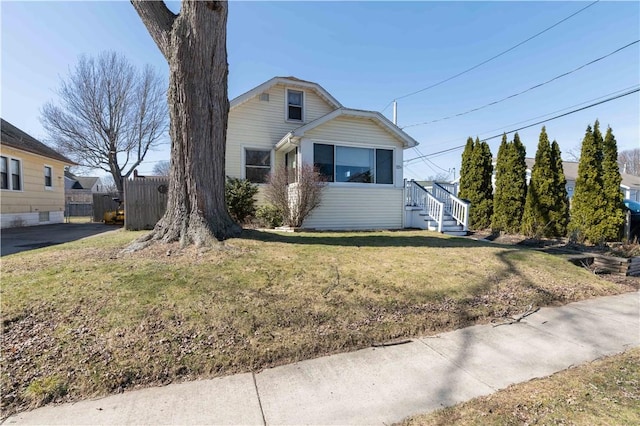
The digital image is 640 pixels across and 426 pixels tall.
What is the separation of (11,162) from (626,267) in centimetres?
2070

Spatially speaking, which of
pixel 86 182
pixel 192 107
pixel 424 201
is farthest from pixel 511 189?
pixel 86 182

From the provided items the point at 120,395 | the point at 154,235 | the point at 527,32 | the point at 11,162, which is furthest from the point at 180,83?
the point at 527,32

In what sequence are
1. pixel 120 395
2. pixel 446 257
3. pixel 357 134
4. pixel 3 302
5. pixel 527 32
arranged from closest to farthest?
1. pixel 120 395
2. pixel 3 302
3. pixel 446 257
4. pixel 357 134
5. pixel 527 32

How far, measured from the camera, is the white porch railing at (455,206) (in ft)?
35.5

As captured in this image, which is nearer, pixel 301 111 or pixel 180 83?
pixel 180 83

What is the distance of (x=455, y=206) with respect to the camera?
11406 millimetres

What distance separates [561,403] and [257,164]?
11422 millimetres

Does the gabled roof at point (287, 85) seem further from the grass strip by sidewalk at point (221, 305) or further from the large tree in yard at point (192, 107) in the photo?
the grass strip by sidewalk at point (221, 305)

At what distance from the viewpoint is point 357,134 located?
11.2 m

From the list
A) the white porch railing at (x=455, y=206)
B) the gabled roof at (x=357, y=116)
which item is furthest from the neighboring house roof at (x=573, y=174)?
the gabled roof at (x=357, y=116)

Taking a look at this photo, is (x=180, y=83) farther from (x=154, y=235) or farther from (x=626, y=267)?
(x=626, y=267)

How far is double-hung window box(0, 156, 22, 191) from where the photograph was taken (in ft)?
40.2

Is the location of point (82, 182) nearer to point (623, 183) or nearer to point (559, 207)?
point (559, 207)

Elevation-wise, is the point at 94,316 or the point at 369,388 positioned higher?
the point at 94,316
